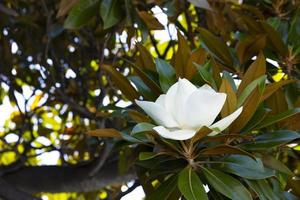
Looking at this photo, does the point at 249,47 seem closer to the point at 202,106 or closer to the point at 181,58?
the point at 181,58

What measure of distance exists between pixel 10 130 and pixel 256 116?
167 cm

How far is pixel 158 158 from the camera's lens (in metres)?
1.06

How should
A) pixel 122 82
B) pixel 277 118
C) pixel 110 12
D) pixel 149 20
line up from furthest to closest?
1. pixel 149 20
2. pixel 110 12
3. pixel 122 82
4. pixel 277 118

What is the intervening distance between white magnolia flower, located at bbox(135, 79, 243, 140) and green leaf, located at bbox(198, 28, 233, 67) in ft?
1.29

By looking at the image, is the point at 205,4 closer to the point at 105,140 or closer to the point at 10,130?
the point at 105,140

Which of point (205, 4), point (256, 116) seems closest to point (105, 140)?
point (205, 4)

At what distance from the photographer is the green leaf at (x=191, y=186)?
2.97 ft

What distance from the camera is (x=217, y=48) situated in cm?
132

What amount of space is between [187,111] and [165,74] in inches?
6.5

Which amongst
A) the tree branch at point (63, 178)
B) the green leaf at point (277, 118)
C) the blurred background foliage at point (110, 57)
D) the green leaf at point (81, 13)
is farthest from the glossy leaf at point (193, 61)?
the tree branch at point (63, 178)

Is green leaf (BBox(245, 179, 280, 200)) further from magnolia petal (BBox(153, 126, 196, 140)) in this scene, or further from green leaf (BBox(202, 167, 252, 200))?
magnolia petal (BBox(153, 126, 196, 140))

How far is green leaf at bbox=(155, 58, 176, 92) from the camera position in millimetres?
1034

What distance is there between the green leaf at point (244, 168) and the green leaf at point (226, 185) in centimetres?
2

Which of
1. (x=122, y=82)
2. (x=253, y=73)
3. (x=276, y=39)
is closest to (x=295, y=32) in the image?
(x=276, y=39)
